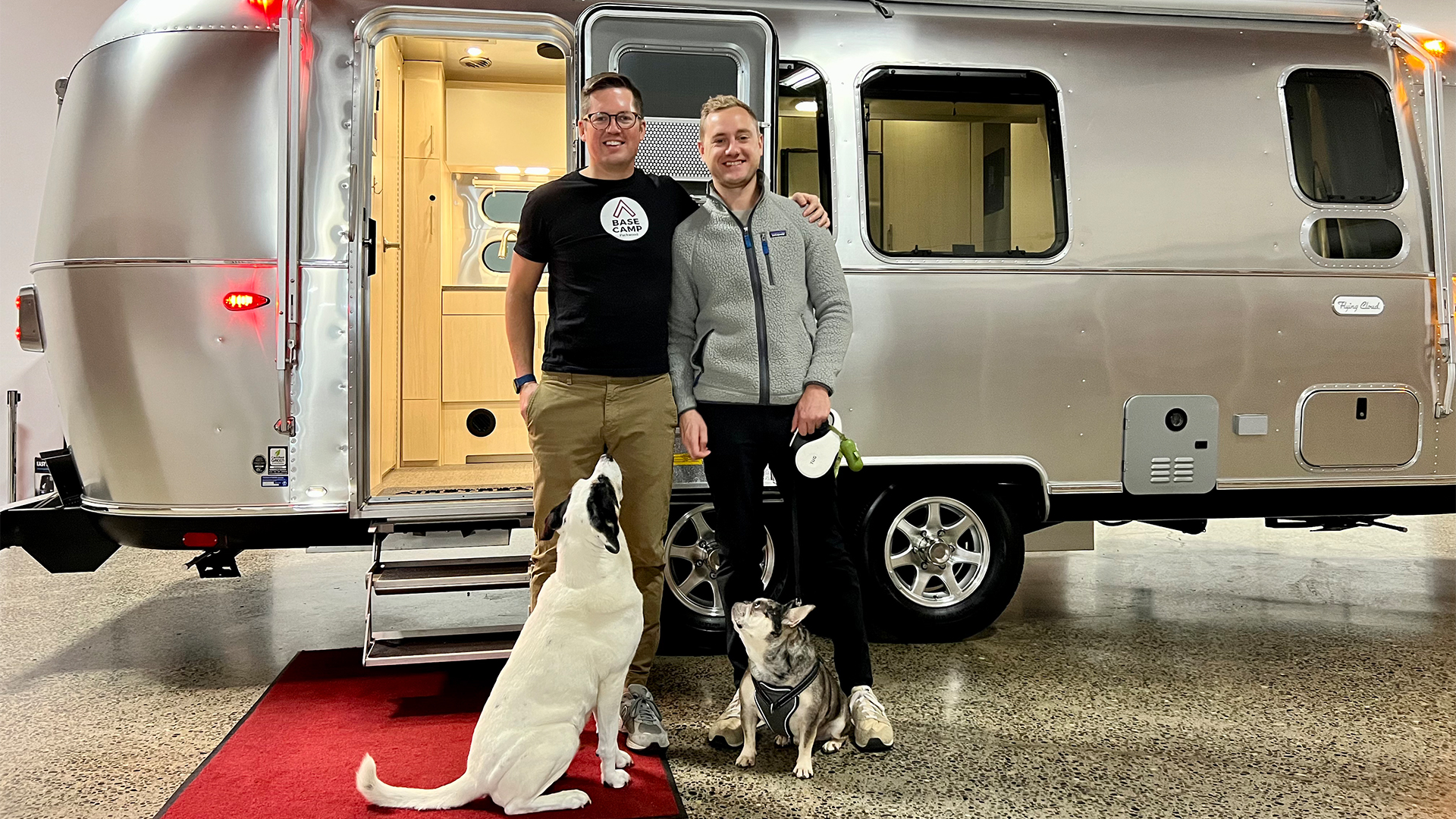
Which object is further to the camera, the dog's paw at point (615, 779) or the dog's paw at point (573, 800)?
the dog's paw at point (615, 779)

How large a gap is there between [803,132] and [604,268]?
137cm

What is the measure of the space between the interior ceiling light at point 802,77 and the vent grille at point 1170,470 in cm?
214

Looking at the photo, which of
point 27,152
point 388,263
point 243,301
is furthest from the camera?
point 27,152

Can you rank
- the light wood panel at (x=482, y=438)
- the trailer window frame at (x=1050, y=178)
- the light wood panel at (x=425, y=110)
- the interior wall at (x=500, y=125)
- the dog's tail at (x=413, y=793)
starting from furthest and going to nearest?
the interior wall at (x=500, y=125) → the light wood panel at (x=482, y=438) → the light wood panel at (x=425, y=110) → the trailer window frame at (x=1050, y=178) → the dog's tail at (x=413, y=793)

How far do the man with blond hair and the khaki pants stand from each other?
4.6 inches

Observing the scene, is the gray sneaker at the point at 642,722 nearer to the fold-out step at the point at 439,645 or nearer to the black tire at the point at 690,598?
the fold-out step at the point at 439,645

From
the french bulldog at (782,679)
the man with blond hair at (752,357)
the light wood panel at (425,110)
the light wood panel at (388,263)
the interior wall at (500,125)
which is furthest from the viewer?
the interior wall at (500,125)

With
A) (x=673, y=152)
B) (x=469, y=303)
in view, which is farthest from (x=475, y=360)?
(x=673, y=152)

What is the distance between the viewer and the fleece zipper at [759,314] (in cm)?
294

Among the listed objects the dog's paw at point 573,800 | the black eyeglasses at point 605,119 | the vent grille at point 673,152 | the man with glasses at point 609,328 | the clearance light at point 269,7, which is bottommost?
the dog's paw at point 573,800

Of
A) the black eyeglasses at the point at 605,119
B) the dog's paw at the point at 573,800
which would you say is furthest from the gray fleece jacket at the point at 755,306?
the dog's paw at the point at 573,800

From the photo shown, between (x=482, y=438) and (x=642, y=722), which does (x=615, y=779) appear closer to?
(x=642, y=722)

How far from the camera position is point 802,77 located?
3.95m

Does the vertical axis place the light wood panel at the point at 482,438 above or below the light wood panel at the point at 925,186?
below
